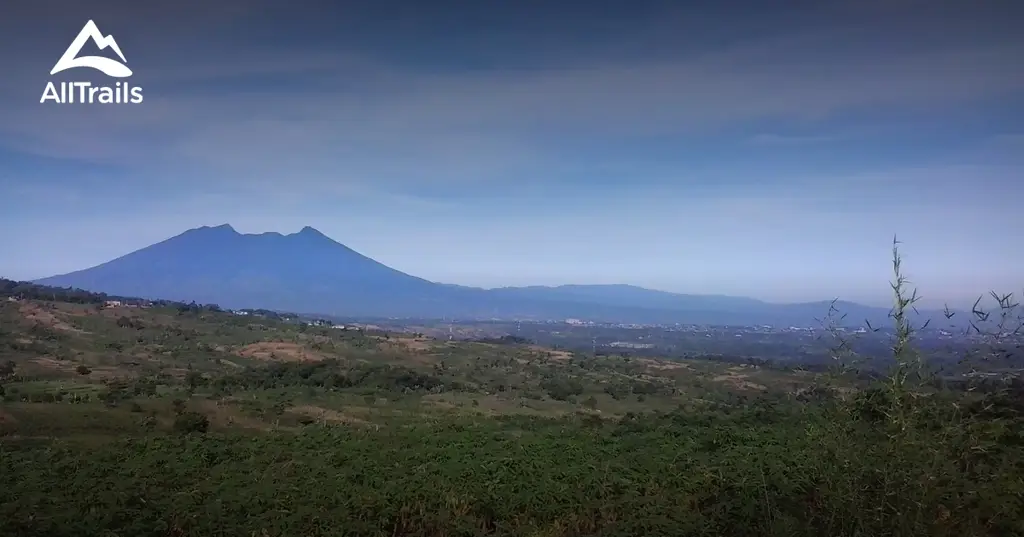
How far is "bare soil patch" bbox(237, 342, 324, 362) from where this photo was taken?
48438 millimetres

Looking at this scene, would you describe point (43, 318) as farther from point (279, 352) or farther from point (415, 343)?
point (415, 343)

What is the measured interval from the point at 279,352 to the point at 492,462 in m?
43.3

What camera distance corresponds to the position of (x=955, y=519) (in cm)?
533

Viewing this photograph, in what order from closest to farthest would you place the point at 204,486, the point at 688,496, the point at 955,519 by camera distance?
the point at 955,519
the point at 688,496
the point at 204,486

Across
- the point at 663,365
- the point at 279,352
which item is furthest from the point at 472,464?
the point at 663,365

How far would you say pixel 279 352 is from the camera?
51.8m

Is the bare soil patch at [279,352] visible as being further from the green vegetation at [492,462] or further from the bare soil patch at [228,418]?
the bare soil patch at [228,418]

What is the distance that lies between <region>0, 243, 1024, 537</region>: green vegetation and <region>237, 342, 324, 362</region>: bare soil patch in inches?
595

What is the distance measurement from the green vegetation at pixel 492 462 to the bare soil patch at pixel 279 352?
49.6 ft

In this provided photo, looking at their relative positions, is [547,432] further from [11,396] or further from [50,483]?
[11,396]

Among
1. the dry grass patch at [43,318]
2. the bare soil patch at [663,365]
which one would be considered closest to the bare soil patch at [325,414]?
the dry grass patch at [43,318]

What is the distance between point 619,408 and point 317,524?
2845cm

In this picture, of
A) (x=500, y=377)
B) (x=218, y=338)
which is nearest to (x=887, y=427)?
(x=500, y=377)

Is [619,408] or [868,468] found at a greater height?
[868,468]
